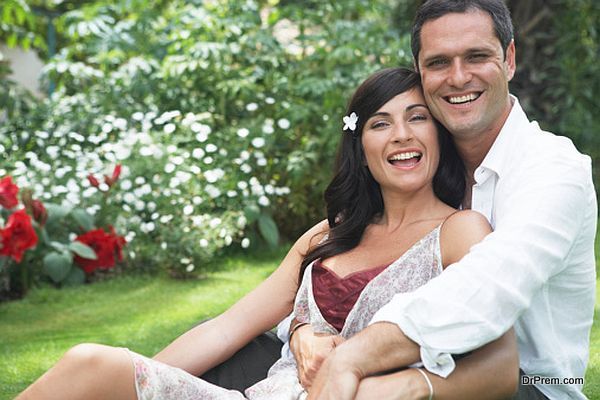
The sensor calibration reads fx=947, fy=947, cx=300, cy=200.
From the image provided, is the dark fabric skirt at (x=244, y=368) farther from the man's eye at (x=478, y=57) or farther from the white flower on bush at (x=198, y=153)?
the white flower on bush at (x=198, y=153)

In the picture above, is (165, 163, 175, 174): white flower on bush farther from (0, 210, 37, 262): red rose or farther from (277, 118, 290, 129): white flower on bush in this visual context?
(0, 210, 37, 262): red rose

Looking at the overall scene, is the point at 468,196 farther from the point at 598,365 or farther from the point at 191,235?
the point at 191,235

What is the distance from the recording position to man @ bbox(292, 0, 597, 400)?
2.18m

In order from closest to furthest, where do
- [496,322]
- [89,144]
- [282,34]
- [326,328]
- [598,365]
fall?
[496,322] < [326,328] < [598,365] < [89,144] < [282,34]

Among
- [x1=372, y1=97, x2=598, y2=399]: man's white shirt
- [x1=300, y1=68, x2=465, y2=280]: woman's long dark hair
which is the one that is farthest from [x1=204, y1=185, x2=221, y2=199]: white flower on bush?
[x1=372, y1=97, x2=598, y2=399]: man's white shirt

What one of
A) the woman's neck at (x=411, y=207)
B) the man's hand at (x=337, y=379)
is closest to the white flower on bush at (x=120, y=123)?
the woman's neck at (x=411, y=207)

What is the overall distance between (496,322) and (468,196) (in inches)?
30.0

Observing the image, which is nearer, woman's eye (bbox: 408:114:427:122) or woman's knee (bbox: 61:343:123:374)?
woman's knee (bbox: 61:343:123:374)

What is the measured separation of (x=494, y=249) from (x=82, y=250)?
3.55 meters

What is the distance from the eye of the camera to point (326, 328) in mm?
2725

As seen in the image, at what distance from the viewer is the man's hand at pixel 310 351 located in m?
2.58

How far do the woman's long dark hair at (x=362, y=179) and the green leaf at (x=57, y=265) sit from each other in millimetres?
2685

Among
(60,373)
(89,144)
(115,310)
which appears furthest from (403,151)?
(89,144)

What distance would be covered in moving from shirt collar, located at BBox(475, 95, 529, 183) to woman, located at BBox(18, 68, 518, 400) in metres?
0.16
